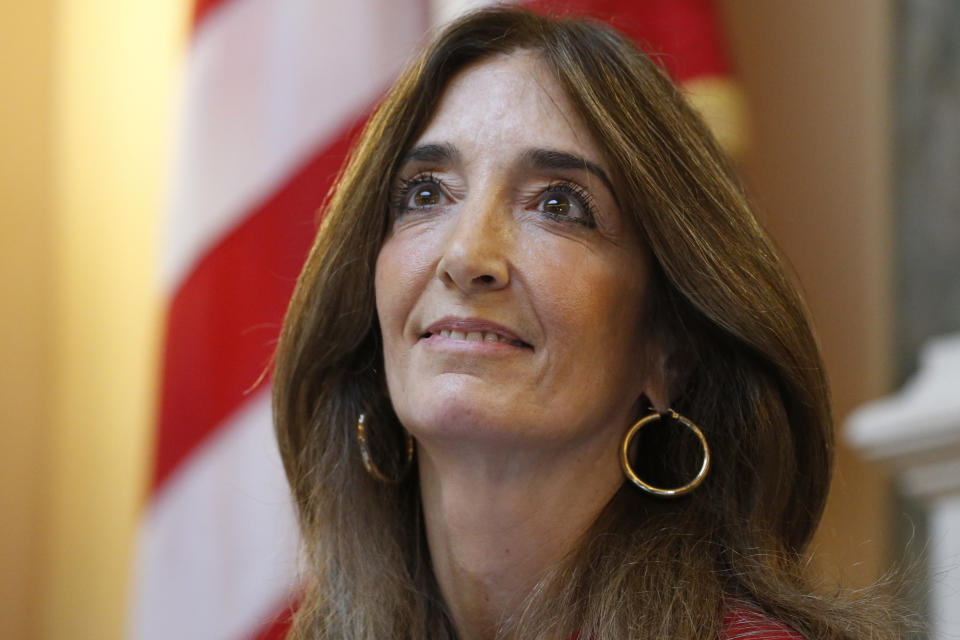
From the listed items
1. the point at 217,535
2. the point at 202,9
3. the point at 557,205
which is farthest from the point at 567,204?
the point at 202,9

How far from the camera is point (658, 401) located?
1.47 metres

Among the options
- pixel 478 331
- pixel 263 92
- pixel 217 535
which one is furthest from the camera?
pixel 263 92

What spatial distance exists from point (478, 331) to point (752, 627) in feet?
1.25

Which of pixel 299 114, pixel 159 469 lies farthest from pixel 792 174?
pixel 159 469

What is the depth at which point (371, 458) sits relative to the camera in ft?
5.21

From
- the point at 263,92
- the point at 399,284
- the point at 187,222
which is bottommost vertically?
the point at 399,284

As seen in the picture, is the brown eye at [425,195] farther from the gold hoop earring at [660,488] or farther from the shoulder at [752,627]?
the shoulder at [752,627]

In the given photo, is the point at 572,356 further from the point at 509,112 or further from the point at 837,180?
the point at 837,180

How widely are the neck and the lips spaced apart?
11 centimetres

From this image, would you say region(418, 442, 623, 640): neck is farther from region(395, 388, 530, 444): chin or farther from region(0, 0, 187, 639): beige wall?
region(0, 0, 187, 639): beige wall

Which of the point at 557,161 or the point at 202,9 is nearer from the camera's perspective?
the point at 557,161

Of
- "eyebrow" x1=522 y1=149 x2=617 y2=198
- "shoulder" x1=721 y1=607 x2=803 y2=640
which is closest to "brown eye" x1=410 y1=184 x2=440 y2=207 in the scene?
"eyebrow" x1=522 y1=149 x2=617 y2=198

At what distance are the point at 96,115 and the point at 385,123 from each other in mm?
1578

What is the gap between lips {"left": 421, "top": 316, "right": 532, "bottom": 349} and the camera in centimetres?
134
